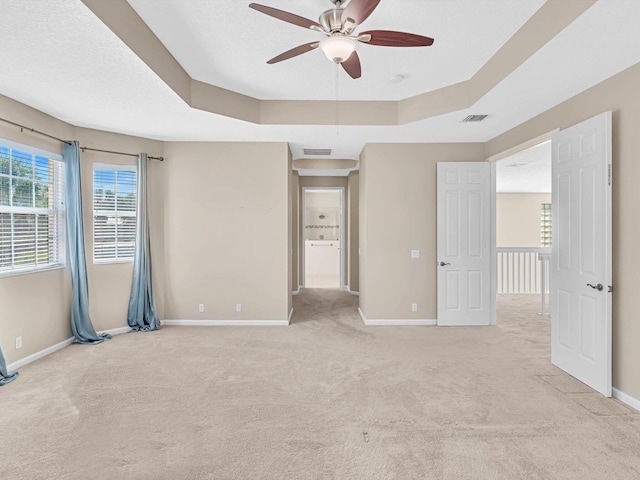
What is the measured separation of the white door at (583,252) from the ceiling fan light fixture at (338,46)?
229 cm

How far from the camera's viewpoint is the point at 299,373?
337 cm

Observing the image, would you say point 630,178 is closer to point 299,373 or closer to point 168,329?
point 299,373

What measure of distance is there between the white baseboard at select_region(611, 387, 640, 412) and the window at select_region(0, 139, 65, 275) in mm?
5637

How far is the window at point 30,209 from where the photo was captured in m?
3.50

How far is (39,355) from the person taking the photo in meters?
3.78

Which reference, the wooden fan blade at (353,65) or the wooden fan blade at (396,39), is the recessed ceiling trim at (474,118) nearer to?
the wooden fan blade at (353,65)

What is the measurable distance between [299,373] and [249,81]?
2.99 metres

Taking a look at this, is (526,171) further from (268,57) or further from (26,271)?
(26,271)

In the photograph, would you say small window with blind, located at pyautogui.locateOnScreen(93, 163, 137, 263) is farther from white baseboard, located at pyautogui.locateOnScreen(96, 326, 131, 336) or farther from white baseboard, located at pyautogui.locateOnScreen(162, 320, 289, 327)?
white baseboard, located at pyautogui.locateOnScreen(162, 320, 289, 327)

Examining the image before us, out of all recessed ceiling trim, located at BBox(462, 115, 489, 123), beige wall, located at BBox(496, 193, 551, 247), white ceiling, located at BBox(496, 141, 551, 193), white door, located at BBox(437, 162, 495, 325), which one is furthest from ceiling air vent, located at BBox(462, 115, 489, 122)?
beige wall, located at BBox(496, 193, 551, 247)

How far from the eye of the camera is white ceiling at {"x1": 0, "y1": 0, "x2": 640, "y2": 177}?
7.35 feet

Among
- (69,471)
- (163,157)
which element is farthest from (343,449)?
(163,157)

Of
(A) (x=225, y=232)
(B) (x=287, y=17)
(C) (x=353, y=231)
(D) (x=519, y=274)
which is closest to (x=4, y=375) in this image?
(A) (x=225, y=232)

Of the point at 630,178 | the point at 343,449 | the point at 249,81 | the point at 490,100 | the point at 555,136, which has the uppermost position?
the point at 249,81
